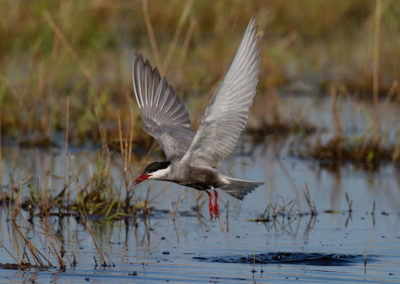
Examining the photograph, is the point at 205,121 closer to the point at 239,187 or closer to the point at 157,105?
the point at 239,187

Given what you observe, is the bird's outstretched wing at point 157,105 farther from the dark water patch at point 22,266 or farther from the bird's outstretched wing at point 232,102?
the dark water patch at point 22,266

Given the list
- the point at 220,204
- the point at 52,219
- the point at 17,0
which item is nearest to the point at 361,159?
the point at 220,204

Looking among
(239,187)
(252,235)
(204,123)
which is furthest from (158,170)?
(252,235)

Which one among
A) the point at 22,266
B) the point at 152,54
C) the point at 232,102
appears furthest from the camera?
the point at 152,54

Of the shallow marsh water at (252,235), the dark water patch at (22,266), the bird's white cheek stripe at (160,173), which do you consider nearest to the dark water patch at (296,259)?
the shallow marsh water at (252,235)

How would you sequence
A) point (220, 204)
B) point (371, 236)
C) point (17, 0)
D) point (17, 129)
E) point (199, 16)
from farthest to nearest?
point (199, 16) < point (17, 0) < point (17, 129) < point (220, 204) < point (371, 236)

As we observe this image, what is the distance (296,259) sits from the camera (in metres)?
6.68

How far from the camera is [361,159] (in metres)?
10.1

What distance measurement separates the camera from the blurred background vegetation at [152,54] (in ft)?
36.2

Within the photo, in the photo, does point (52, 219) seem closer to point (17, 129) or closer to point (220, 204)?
point (220, 204)

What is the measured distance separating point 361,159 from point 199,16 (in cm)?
795

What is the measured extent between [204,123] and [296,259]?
124 cm

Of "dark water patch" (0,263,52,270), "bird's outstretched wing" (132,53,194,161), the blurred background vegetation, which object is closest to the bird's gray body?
"bird's outstretched wing" (132,53,194,161)

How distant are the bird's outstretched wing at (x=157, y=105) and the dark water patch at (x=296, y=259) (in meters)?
1.22
